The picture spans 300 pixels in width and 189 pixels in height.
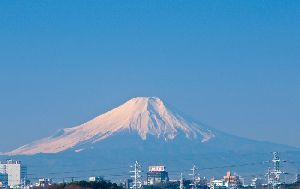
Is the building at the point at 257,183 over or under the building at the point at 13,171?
under

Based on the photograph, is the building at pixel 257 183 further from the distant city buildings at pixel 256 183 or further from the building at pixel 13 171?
the building at pixel 13 171

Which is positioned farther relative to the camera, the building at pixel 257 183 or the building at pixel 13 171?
the building at pixel 13 171

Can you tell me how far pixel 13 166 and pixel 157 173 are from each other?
28.0 m

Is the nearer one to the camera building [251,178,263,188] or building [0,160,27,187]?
building [251,178,263,188]

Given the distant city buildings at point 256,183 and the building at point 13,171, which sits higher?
the building at point 13,171

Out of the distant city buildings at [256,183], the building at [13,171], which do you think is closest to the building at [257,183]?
the distant city buildings at [256,183]

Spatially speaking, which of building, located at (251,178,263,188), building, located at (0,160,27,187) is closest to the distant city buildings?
building, located at (251,178,263,188)

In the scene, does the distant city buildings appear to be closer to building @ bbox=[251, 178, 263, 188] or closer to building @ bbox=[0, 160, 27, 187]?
building @ bbox=[251, 178, 263, 188]

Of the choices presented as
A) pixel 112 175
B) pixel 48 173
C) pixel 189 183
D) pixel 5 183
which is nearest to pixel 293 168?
pixel 112 175

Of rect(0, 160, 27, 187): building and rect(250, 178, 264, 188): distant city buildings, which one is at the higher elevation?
rect(0, 160, 27, 187): building

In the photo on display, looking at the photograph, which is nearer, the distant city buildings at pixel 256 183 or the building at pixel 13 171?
the distant city buildings at pixel 256 183

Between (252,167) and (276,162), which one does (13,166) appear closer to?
(252,167)

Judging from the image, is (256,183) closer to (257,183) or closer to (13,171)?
(257,183)

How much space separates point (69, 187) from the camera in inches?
2938
